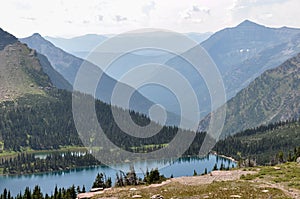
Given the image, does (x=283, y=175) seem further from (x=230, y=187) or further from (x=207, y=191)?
(x=207, y=191)

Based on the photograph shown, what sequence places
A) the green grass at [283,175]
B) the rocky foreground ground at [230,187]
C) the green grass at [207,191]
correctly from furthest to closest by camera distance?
1. the green grass at [283,175]
2. the rocky foreground ground at [230,187]
3. the green grass at [207,191]

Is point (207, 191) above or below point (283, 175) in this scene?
below

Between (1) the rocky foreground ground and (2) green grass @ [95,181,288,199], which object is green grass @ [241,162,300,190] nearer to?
(1) the rocky foreground ground

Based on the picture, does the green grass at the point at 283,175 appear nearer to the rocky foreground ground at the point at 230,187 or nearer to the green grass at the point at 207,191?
the rocky foreground ground at the point at 230,187

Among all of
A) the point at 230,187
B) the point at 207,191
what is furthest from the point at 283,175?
the point at 207,191

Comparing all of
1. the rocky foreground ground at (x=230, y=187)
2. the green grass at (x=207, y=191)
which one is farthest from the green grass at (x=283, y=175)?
the green grass at (x=207, y=191)

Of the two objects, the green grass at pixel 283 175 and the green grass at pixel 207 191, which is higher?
the green grass at pixel 283 175

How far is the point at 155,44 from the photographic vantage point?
7294cm

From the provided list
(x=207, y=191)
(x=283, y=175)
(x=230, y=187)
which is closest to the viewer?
(x=207, y=191)

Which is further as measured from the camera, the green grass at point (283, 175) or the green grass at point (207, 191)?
the green grass at point (283, 175)

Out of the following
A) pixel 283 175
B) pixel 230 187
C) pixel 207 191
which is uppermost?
pixel 283 175

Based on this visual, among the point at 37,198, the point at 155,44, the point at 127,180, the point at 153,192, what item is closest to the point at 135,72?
the point at 155,44

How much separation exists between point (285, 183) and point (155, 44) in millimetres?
33291

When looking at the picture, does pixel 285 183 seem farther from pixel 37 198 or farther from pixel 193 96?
pixel 37 198
